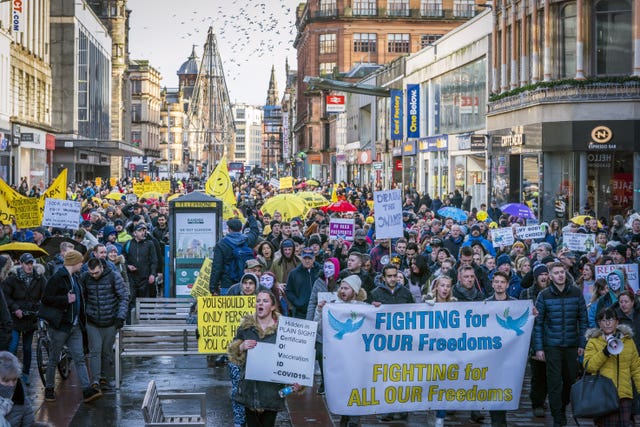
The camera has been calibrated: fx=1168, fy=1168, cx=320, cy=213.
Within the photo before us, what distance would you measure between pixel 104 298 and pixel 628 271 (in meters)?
6.72

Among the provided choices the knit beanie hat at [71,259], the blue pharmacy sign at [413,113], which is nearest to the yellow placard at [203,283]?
the knit beanie hat at [71,259]

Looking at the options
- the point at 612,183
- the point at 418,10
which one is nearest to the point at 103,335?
the point at 612,183

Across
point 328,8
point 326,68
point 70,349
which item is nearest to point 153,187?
point 70,349

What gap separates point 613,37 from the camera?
114 ft

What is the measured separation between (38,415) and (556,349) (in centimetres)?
556

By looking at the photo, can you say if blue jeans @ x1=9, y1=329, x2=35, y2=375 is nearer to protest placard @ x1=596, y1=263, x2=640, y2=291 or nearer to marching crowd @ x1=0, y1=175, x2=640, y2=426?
marching crowd @ x1=0, y1=175, x2=640, y2=426

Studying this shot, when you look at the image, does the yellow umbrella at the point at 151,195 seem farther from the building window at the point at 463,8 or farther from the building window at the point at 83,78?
the building window at the point at 463,8

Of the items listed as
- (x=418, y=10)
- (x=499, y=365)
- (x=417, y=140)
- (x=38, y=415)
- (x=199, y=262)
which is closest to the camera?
(x=499, y=365)

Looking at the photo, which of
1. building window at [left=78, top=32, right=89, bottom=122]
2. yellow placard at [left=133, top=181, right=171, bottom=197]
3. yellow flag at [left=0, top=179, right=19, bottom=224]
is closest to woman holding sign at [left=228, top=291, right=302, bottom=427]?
yellow flag at [left=0, top=179, right=19, bottom=224]

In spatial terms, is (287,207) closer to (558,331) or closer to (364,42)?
(558,331)

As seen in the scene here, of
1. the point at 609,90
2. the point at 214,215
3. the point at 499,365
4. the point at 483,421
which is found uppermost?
the point at 609,90

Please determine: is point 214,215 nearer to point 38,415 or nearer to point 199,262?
point 199,262

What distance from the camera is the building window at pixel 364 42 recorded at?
365 feet

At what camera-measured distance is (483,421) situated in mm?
12438
